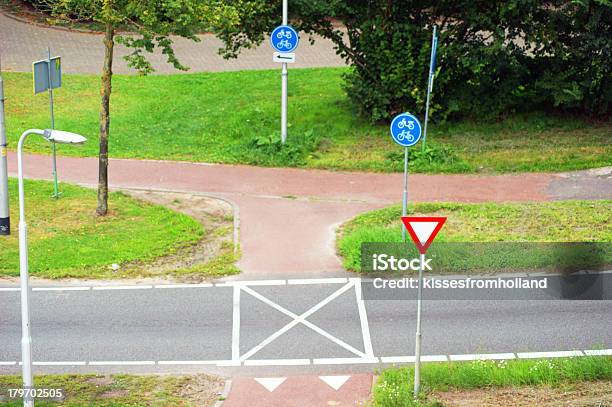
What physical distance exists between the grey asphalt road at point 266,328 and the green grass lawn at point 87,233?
1206 mm

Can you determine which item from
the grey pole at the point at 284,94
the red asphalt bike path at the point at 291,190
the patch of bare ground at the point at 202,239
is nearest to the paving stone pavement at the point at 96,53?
the grey pole at the point at 284,94

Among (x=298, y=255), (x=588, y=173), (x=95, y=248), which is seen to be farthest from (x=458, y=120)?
(x=95, y=248)

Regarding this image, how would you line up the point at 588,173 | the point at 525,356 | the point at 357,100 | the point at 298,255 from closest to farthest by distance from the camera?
the point at 525,356, the point at 298,255, the point at 588,173, the point at 357,100

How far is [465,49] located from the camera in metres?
24.7

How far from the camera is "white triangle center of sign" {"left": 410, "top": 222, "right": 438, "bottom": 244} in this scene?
13.5 m

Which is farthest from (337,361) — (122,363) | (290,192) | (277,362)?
(290,192)

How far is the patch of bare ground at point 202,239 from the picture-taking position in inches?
716

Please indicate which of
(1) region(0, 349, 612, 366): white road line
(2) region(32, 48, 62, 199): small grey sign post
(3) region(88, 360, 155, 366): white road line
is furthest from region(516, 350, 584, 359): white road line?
(2) region(32, 48, 62, 199): small grey sign post

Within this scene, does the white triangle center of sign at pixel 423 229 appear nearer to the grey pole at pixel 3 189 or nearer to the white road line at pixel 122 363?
the white road line at pixel 122 363

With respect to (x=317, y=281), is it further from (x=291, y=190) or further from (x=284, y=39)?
(x=284, y=39)

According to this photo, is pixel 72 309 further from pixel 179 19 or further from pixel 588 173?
pixel 588 173

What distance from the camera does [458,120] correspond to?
86.0 ft

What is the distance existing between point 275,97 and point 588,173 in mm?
9501

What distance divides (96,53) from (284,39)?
42.0 feet
